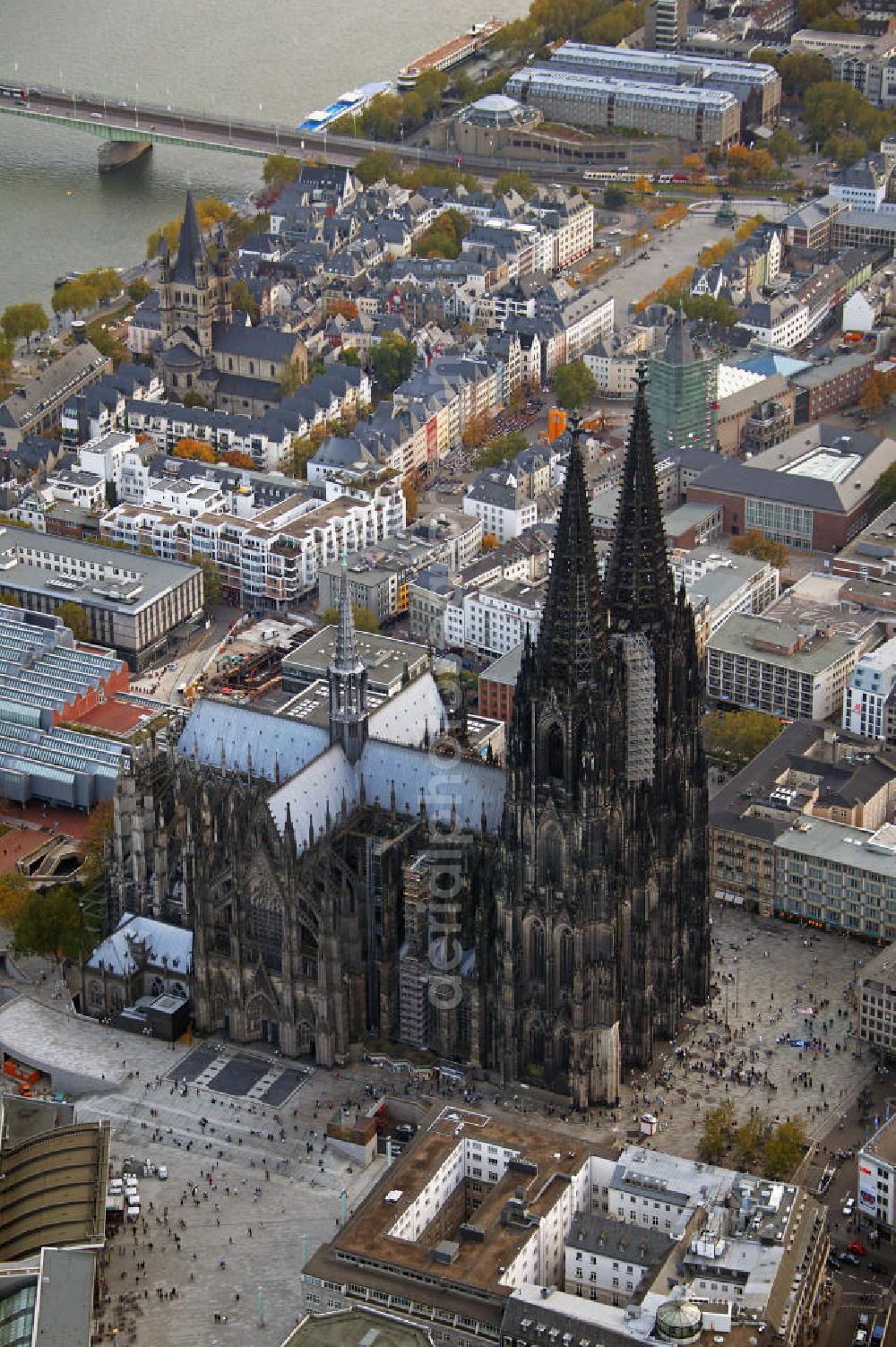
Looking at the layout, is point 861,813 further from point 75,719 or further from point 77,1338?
point 77,1338

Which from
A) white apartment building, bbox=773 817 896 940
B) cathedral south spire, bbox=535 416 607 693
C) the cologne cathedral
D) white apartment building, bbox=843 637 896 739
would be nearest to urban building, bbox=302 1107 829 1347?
the cologne cathedral

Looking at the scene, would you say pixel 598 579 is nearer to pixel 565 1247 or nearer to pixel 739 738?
pixel 565 1247

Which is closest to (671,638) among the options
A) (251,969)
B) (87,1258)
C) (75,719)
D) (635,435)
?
(635,435)

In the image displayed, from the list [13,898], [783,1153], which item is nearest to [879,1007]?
[783,1153]

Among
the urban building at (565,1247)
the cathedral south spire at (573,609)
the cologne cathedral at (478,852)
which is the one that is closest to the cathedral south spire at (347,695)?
the cologne cathedral at (478,852)

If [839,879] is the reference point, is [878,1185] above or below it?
below

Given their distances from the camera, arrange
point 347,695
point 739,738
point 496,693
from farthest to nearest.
A: 1. point 496,693
2. point 739,738
3. point 347,695
